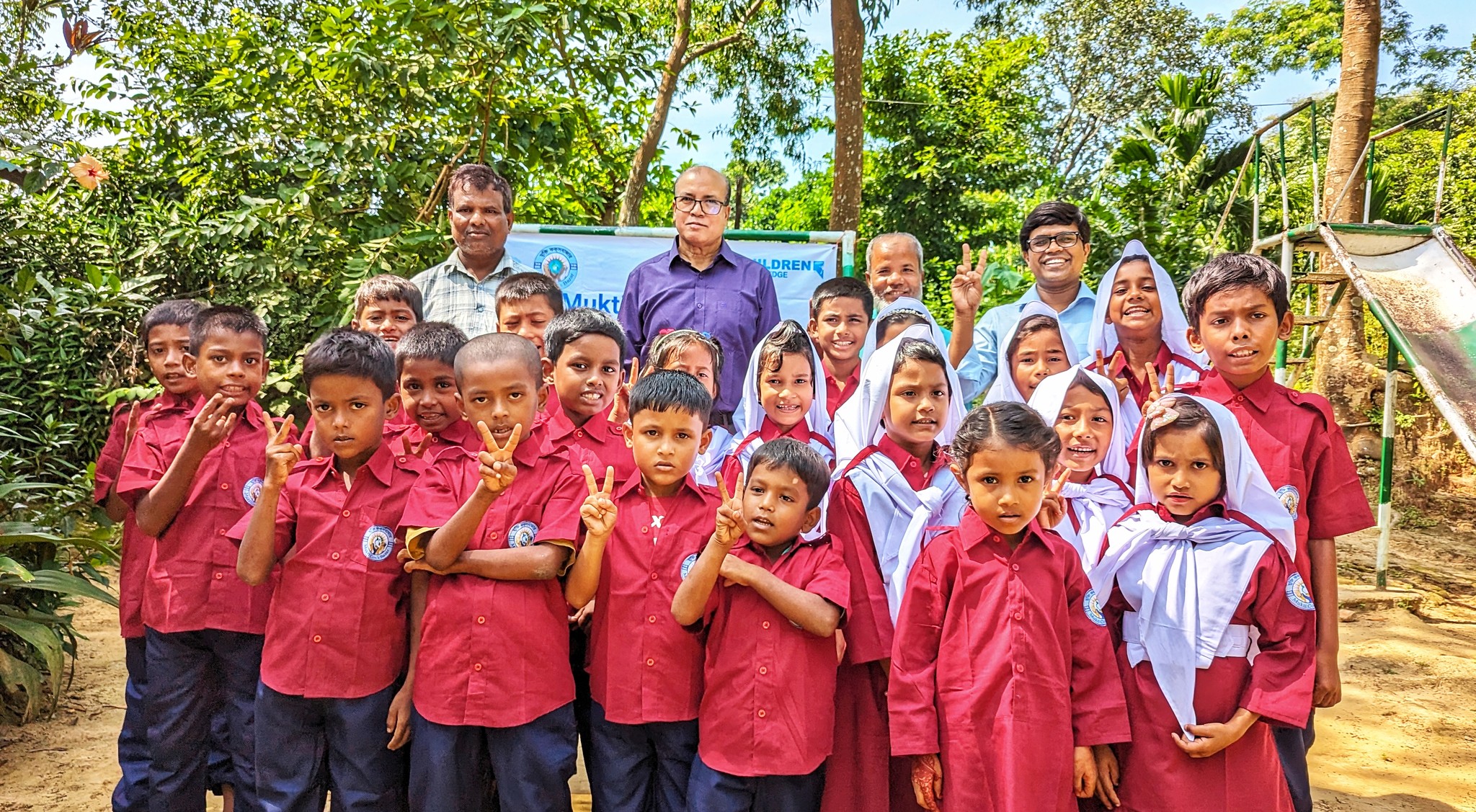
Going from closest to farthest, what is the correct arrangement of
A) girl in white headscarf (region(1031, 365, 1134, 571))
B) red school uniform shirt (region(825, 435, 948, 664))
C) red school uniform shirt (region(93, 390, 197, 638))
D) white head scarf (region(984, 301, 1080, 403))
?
red school uniform shirt (region(825, 435, 948, 664)) → girl in white headscarf (region(1031, 365, 1134, 571)) → red school uniform shirt (region(93, 390, 197, 638)) → white head scarf (region(984, 301, 1080, 403))

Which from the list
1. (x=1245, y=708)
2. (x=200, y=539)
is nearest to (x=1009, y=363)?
(x=1245, y=708)

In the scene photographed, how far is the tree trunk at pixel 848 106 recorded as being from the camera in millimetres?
8930

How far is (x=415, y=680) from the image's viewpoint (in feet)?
7.95

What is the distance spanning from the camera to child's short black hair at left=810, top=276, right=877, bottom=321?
3619 millimetres

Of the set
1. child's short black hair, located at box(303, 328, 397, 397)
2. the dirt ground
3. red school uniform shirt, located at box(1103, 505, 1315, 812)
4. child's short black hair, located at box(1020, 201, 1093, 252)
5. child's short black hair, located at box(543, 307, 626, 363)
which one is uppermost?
child's short black hair, located at box(1020, 201, 1093, 252)

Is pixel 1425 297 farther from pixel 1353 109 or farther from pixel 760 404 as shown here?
pixel 760 404

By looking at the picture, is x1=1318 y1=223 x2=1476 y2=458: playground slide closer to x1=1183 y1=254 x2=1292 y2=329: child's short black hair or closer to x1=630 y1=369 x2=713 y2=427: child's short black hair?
x1=1183 y1=254 x2=1292 y2=329: child's short black hair

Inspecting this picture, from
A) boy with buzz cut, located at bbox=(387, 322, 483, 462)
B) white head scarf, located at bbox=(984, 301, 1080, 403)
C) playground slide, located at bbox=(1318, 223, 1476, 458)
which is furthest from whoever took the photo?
playground slide, located at bbox=(1318, 223, 1476, 458)

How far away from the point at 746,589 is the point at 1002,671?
654 mm

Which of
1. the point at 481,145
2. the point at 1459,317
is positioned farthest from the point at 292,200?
the point at 1459,317

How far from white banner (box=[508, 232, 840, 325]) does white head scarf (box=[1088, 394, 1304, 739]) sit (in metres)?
3.07

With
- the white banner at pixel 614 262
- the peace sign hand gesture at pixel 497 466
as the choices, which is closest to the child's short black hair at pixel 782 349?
the peace sign hand gesture at pixel 497 466

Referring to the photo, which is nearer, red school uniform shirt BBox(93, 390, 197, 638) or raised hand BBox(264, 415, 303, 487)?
raised hand BBox(264, 415, 303, 487)

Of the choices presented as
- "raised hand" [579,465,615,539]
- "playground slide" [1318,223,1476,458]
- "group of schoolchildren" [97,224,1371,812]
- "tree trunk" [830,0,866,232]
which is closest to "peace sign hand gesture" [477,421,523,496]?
"group of schoolchildren" [97,224,1371,812]
